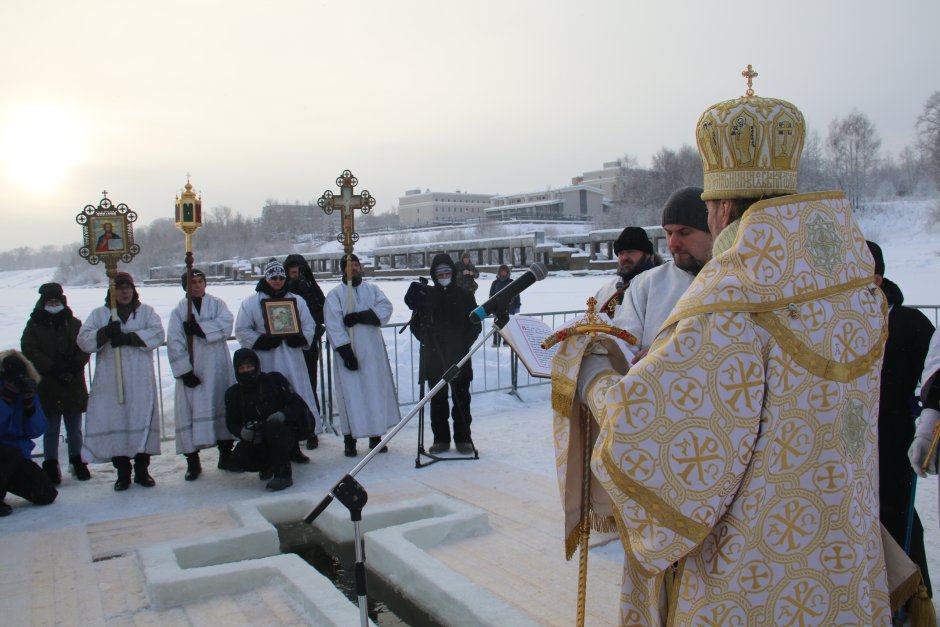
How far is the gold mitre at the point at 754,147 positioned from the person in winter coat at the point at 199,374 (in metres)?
5.48

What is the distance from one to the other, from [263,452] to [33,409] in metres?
1.80

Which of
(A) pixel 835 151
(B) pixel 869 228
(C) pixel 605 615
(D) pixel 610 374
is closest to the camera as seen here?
(D) pixel 610 374

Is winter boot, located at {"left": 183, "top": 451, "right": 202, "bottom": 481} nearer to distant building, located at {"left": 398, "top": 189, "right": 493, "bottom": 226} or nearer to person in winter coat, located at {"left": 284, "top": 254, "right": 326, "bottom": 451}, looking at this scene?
person in winter coat, located at {"left": 284, "top": 254, "right": 326, "bottom": 451}

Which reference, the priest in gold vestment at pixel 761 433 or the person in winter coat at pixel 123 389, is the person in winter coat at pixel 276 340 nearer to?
the person in winter coat at pixel 123 389

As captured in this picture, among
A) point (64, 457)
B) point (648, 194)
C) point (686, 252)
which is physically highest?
point (648, 194)

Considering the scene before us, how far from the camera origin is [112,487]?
644 centimetres

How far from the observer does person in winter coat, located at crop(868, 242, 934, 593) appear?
356 centimetres

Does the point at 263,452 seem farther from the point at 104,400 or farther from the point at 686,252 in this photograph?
the point at 686,252

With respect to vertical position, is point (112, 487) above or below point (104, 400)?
below

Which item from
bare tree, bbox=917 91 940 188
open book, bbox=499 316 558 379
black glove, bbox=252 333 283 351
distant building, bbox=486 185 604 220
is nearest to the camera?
open book, bbox=499 316 558 379

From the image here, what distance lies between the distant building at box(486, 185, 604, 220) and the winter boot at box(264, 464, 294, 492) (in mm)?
75523

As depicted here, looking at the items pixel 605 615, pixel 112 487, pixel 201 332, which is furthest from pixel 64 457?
pixel 605 615

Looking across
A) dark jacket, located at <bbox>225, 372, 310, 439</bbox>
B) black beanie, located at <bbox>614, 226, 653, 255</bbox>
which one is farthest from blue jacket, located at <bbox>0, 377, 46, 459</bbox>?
black beanie, located at <bbox>614, 226, 653, 255</bbox>

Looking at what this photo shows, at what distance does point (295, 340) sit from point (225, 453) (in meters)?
1.22
